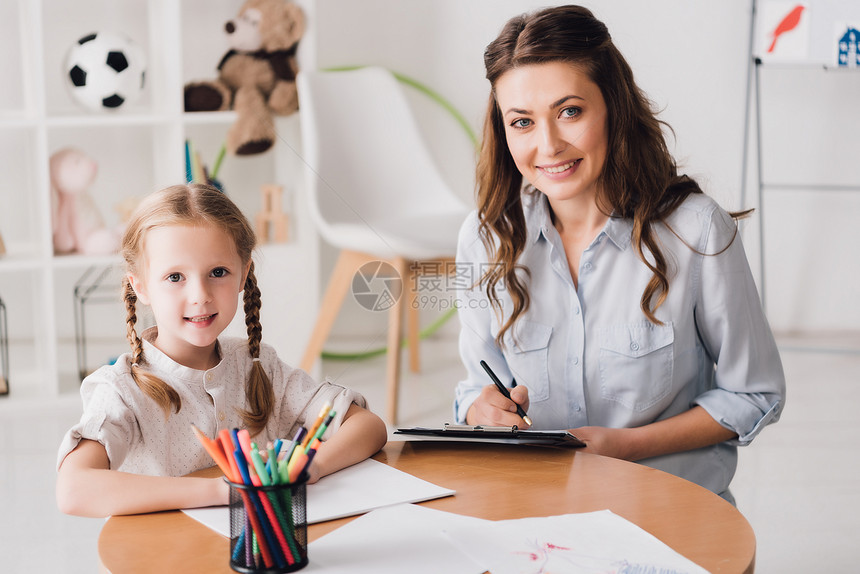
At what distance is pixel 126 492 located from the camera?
88 centimetres

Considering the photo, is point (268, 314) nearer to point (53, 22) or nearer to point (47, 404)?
point (47, 404)

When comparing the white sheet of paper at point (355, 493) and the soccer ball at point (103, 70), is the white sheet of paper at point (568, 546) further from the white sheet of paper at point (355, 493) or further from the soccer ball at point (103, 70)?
the soccer ball at point (103, 70)

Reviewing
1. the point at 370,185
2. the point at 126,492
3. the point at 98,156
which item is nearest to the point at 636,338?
the point at 126,492

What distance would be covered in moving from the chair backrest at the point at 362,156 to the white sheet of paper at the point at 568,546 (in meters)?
1.00

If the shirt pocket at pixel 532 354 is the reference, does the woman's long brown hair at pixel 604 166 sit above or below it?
above

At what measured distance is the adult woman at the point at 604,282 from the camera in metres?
1.24

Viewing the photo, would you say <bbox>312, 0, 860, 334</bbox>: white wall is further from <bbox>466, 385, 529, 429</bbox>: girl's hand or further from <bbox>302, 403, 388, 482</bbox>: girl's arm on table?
<bbox>302, 403, 388, 482</bbox>: girl's arm on table

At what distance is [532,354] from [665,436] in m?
0.22

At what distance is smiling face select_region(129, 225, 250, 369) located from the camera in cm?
104

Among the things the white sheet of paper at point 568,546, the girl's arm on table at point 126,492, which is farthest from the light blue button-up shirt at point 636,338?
the girl's arm on table at point 126,492

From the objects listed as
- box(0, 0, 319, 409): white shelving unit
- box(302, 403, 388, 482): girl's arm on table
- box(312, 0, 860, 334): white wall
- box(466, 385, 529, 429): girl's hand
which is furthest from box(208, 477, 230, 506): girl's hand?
box(312, 0, 860, 334): white wall

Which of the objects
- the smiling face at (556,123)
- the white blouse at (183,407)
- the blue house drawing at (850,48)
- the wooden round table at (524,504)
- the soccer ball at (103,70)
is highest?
the blue house drawing at (850,48)

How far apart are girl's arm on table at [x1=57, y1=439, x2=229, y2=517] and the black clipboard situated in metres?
0.26

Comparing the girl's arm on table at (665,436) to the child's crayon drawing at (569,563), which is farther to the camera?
the girl's arm on table at (665,436)
